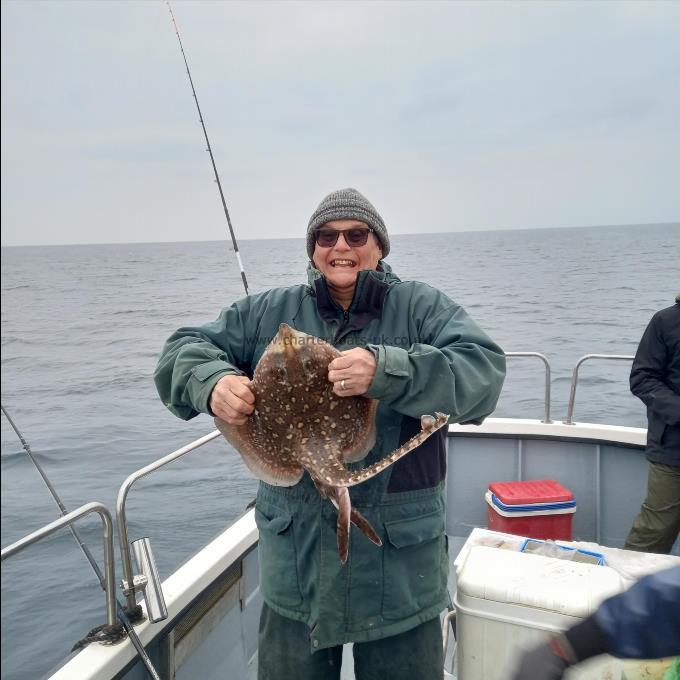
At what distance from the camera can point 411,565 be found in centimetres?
245

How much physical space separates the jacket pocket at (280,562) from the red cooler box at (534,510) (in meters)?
2.93

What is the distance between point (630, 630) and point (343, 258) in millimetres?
1878

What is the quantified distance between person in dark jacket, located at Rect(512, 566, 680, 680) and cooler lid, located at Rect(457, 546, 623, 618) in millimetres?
1633

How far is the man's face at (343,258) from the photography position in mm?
2664

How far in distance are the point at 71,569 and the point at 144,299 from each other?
32.7m

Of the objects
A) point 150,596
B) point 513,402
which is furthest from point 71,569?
point 513,402

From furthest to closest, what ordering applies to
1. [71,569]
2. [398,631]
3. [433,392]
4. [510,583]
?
[71,569], [510,583], [398,631], [433,392]

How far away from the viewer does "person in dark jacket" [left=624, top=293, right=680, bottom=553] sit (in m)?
4.50

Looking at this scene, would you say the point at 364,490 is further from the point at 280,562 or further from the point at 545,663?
the point at 545,663

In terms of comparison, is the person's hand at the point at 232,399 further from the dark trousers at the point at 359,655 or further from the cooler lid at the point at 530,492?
the cooler lid at the point at 530,492

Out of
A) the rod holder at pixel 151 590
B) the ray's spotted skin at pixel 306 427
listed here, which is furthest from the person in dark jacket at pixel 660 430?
the rod holder at pixel 151 590

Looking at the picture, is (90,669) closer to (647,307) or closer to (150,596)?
(150,596)

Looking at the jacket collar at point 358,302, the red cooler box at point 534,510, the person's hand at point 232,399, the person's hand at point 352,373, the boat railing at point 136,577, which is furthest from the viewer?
the red cooler box at point 534,510

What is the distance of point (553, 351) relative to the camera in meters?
19.7
